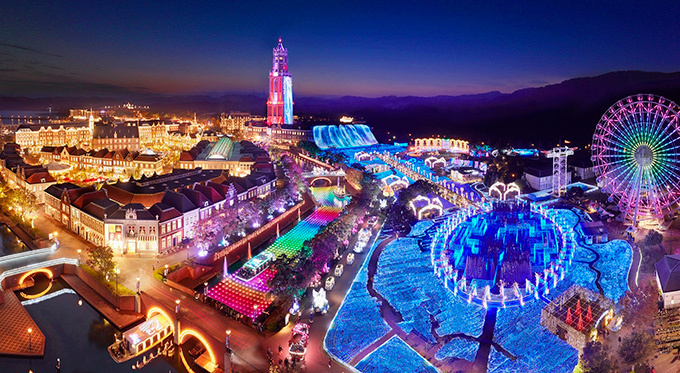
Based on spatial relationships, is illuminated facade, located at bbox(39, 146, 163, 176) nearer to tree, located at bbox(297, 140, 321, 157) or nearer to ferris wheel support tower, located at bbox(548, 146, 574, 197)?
tree, located at bbox(297, 140, 321, 157)

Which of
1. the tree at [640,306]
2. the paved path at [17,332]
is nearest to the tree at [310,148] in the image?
the paved path at [17,332]

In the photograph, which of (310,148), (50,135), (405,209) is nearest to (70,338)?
(405,209)

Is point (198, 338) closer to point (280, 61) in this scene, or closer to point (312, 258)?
point (312, 258)

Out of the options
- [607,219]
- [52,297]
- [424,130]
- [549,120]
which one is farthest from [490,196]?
[424,130]

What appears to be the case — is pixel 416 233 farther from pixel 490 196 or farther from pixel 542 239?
pixel 490 196

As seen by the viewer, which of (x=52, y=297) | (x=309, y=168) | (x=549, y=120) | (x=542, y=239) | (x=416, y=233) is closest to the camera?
(x=52, y=297)

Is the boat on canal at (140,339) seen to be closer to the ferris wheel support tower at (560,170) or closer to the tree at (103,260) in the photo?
the tree at (103,260)

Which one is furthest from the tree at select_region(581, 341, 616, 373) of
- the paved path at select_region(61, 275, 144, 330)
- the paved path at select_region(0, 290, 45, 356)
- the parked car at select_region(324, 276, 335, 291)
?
the paved path at select_region(0, 290, 45, 356)
